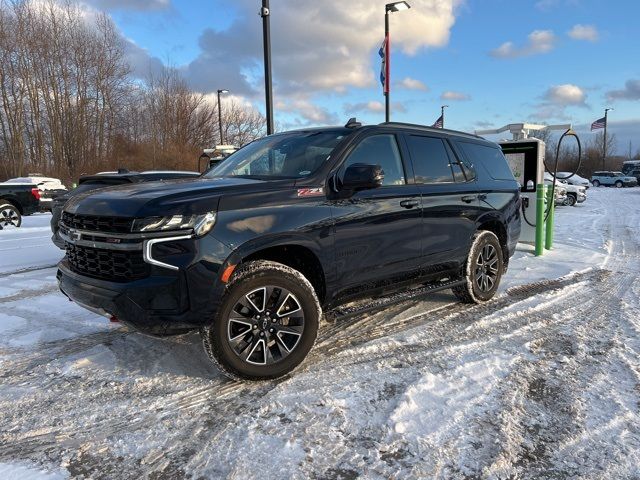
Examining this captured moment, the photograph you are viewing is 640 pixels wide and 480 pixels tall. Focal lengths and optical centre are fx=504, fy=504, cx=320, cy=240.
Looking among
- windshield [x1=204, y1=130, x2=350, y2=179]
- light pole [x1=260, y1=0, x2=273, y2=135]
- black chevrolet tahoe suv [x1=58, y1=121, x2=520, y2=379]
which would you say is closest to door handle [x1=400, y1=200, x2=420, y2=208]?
black chevrolet tahoe suv [x1=58, y1=121, x2=520, y2=379]

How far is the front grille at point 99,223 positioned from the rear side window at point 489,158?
148 inches

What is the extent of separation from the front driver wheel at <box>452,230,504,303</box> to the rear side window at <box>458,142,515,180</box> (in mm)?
808

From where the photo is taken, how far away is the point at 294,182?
379cm

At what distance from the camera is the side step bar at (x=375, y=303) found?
409 centimetres

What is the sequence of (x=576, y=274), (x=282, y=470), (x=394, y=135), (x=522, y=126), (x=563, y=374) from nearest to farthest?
1. (x=282, y=470)
2. (x=563, y=374)
3. (x=394, y=135)
4. (x=576, y=274)
5. (x=522, y=126)

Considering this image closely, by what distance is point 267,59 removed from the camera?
1036 cm

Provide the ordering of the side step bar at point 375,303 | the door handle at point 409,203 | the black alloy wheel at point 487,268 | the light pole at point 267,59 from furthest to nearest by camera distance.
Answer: the light pole at point 267,59 < the black alloy wheel at point 487,268 < the door handle at point 409,203 < the side step bar at point 375,303

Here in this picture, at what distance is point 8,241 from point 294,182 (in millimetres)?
9724

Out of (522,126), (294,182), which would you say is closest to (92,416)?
(294,182)

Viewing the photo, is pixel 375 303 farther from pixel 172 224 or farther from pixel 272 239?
pixel 172 224

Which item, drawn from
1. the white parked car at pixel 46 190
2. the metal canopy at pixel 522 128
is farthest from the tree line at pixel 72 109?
the metal canopy at pixel 522 128

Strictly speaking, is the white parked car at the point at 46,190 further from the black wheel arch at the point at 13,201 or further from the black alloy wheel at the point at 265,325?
Result: the black alloy wheel at the point at 265,325

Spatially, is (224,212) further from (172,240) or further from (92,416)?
(92,416)

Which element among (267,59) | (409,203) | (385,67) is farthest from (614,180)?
(409,203)
